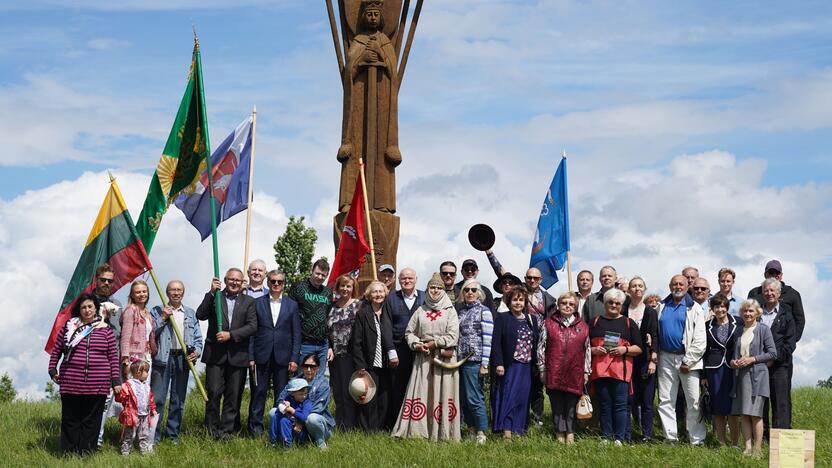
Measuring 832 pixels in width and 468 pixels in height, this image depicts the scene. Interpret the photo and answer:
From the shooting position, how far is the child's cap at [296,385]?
10484mm

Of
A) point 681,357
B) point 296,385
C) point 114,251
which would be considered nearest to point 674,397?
point 681,357

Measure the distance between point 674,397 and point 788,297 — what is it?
1607 millimetres

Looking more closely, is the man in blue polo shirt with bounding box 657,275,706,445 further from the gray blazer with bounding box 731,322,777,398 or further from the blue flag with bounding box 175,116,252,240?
the blue flag with bounding box 175,116,252,240

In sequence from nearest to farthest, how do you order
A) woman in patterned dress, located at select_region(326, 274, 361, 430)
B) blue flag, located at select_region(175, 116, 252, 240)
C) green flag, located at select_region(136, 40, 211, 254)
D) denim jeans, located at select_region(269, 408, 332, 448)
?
denim jeans, located at select_region(269, 408, 332, 448) < woman in patterned dress, located at select_region(326, 274, 361, 430) < green flag, located at select_region(136, 40, 211, 254) < blue flag, located at select_region(175, 116, 252, 240)

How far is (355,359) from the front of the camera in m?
11.1

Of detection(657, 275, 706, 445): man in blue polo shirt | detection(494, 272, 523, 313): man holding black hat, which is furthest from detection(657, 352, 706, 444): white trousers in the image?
detection(494, 272, 523, 313): man holding black hat

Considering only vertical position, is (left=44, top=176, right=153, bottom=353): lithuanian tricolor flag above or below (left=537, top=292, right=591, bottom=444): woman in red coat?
above

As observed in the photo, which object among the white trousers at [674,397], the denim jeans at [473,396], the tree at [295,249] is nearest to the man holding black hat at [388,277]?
the denim jeans at [473,396]

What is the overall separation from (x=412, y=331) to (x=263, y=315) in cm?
152

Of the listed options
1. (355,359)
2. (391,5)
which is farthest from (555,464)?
(391,5)

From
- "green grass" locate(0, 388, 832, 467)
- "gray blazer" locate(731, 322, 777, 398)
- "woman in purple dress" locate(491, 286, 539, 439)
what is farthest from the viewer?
"woman in purple dress" locate(491, 286, 539, 439)

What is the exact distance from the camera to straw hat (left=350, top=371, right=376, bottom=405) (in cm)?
1105

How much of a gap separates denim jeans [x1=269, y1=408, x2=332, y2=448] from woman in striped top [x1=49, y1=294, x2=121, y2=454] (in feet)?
4.96

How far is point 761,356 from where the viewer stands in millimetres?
10664
